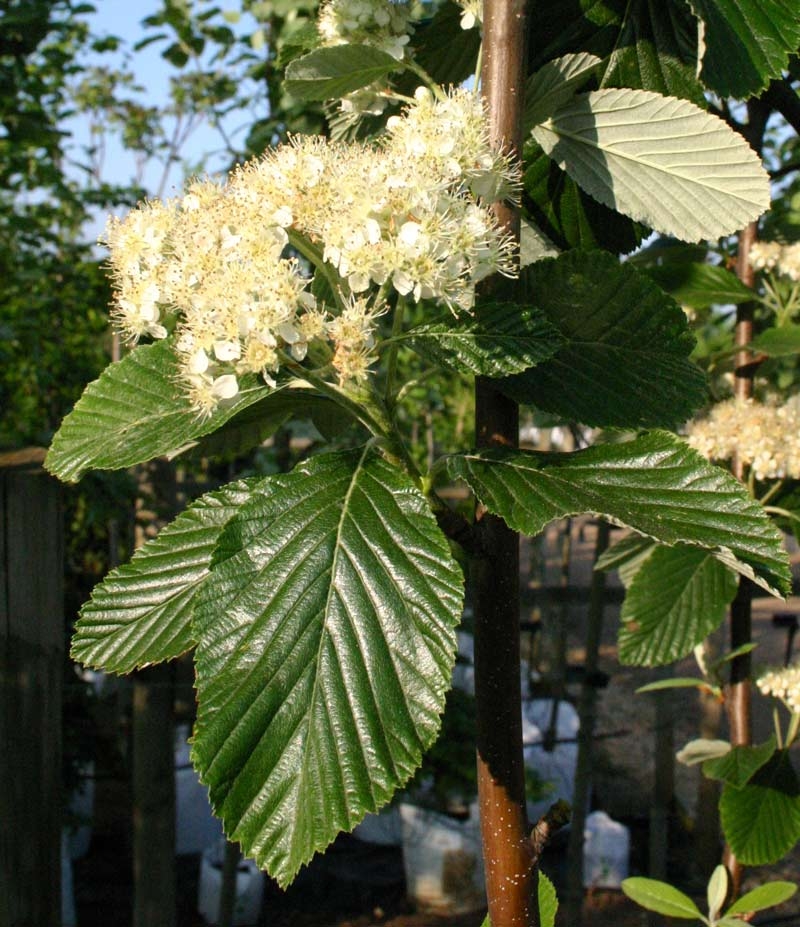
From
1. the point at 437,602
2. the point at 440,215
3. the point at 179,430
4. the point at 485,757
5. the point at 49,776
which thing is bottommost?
the point at 49,776

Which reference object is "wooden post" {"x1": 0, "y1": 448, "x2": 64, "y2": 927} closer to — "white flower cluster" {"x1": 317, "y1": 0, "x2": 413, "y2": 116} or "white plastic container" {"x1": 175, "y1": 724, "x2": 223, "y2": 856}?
"white flower cluster" {"x1": 317, "y1": 0, "x2": 413, "y2": 116}

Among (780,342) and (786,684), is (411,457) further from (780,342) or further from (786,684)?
(786,684)

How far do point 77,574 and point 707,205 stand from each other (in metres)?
4.10

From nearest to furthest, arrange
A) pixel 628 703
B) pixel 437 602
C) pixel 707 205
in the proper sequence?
pixel 437 602 → pixel 707 205 → pixel 628 703

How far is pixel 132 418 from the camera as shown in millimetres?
778

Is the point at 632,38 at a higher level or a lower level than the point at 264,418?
higher

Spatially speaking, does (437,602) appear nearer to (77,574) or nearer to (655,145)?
(655,145)

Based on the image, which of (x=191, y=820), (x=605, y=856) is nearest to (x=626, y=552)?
(x=605, y=856)

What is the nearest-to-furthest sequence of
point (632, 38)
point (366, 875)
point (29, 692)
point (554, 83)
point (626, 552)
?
1. point (554, 83)
2. point (632, 38)
3. point (626, 552)
4. point (29, 692)
5. point (366, 875)

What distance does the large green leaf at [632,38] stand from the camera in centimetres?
93

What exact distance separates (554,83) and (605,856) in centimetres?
335

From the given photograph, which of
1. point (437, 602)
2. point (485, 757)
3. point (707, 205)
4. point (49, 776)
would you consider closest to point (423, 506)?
point (437, 602)

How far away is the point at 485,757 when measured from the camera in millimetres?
705

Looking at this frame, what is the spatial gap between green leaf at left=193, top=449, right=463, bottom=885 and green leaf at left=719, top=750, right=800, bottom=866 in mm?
997
